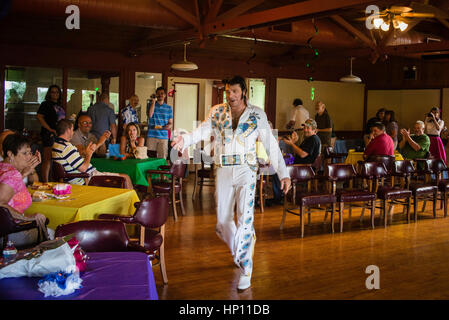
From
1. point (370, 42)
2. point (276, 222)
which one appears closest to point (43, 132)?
point (276, 222)

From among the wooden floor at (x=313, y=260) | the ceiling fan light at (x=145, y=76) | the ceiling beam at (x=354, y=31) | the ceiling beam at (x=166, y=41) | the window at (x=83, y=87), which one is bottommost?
the wooden floor at (x=313, y=260)

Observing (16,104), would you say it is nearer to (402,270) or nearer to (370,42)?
(370,42)

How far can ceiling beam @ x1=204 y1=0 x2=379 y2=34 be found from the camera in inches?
229

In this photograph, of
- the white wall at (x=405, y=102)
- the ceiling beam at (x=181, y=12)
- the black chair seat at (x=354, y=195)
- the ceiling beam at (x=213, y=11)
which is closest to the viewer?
the black chair seat at (x=354, y=195)

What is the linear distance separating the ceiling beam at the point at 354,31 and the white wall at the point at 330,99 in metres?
3.52

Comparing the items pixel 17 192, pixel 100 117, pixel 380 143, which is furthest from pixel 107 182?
pixel 380 143

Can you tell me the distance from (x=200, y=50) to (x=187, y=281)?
27.6 feet

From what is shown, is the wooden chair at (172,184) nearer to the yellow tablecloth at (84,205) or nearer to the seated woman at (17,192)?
the yellow tablecloth at (84,205)

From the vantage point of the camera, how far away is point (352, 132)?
15172mm

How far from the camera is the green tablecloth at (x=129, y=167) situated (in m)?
6.82

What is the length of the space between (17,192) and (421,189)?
5852mm

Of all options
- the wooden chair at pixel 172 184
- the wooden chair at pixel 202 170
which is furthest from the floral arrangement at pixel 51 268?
the wooden chair at pixel 202 170

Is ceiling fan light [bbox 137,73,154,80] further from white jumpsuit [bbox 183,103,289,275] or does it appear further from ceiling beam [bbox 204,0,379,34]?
white jumpsuit [bbox 183,103,289,275]
